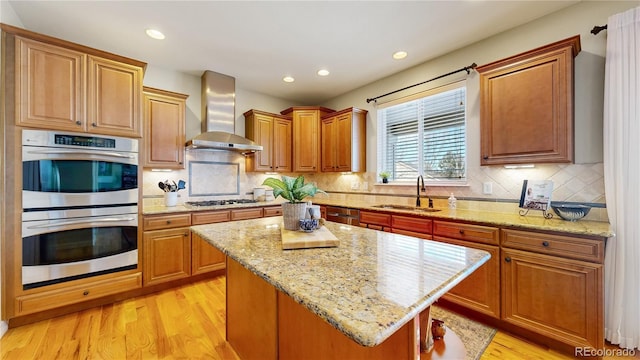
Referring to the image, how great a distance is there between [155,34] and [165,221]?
1.96m

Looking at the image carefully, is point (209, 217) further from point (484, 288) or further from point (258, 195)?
point (484, 288)

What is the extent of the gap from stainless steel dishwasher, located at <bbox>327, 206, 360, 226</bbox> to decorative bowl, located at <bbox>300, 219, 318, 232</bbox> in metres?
1.81

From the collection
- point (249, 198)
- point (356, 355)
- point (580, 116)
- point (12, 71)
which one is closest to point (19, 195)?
point (12, 71)

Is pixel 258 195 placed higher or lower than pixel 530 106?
lower

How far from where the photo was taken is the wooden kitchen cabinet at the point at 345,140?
3.78 metres

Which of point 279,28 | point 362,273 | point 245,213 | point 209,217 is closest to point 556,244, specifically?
point 362,273

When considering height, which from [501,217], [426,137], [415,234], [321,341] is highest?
[426,137]

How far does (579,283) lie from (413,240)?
4.12 feet

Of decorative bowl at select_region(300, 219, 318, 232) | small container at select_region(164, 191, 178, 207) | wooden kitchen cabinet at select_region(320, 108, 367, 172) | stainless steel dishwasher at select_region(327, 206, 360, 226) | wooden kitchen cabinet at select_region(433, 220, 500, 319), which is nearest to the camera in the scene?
decorative bowl at select_region(300, 219, 318, 232)

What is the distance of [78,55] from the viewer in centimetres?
229

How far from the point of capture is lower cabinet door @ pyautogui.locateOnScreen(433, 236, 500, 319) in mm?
2025

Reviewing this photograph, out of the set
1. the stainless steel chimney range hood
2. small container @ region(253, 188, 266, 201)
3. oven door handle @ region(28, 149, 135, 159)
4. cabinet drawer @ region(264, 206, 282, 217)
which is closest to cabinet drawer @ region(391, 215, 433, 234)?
cabinet drawer @ region(264, 206, 282, 217)

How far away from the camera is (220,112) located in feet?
11.7

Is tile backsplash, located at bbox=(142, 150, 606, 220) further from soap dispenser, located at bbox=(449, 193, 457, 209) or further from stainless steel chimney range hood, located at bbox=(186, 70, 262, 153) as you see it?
stainless steel chimney range hood, located at bbox=(186, 70, 262, 153)
